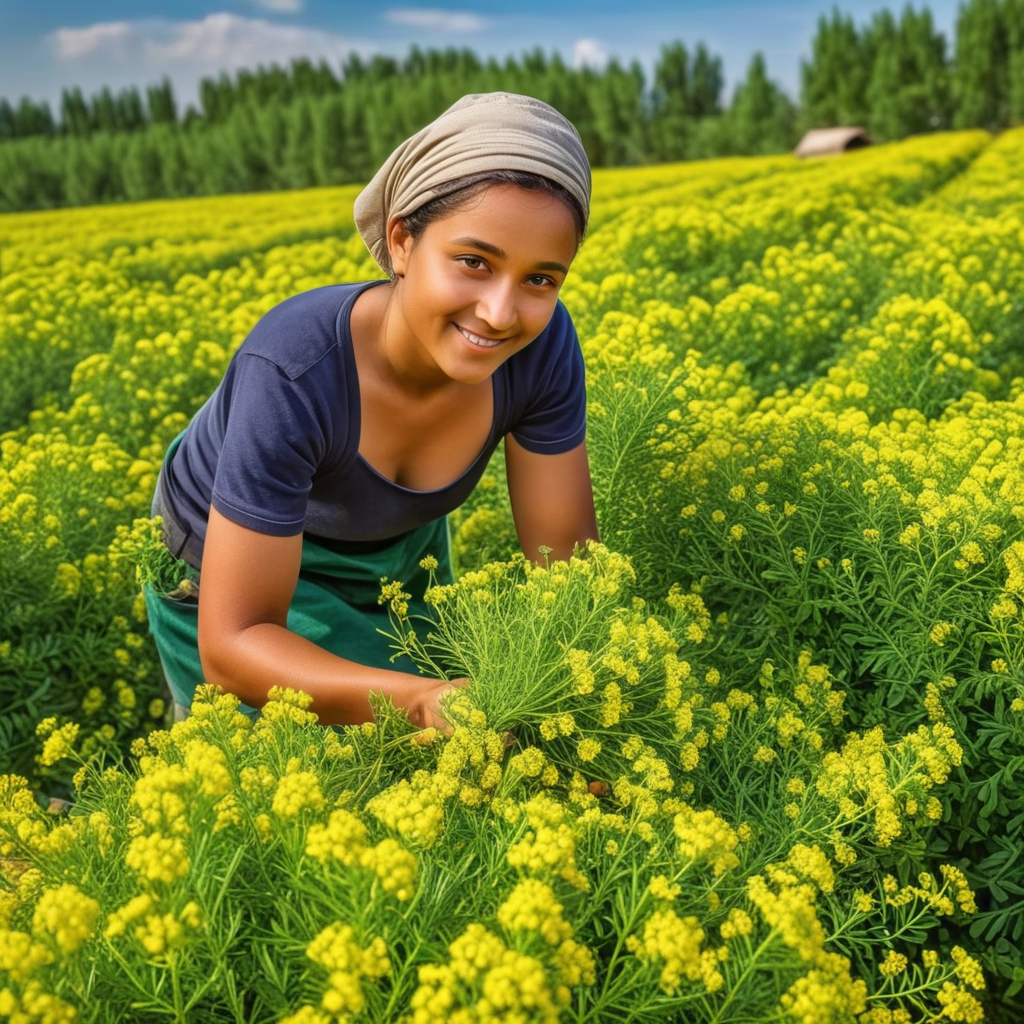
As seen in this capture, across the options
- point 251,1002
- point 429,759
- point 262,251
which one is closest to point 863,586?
point 429,759

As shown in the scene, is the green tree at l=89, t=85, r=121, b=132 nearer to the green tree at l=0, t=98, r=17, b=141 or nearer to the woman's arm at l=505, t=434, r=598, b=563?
the green tree at l=0, t=98, r=17, b=141

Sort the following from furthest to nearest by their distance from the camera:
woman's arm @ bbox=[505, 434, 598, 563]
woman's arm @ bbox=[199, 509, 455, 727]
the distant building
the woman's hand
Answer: the distant building < woman's arm @ bbox=[505, 434, 598, 563] < woman's arm @ bbox=[199, 509, 455, 727] < the woman's hand

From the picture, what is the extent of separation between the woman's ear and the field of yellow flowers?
0.64 m

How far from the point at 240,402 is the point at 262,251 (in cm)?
1135

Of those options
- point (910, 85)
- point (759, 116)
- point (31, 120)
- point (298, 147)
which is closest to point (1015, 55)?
point (910, 85)

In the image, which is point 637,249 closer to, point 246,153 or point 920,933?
point 920,933

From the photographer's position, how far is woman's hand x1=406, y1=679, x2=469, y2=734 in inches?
70.4

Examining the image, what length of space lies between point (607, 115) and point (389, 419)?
5291cm

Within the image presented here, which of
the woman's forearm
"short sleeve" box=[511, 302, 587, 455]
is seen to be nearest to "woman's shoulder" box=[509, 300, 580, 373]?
"short sleeve" box=[511, 302, 587, 455]

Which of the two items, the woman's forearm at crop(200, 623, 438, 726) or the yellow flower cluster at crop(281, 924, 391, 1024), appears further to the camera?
the woman's forearm at crop(200, 623, 438, 726)

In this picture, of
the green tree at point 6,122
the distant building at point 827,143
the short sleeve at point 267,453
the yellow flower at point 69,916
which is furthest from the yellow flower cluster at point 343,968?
the green tree at point 6,122

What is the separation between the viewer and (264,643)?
1950 mm

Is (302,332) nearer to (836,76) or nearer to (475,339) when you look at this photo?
(475,339)

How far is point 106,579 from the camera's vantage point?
141 inches
